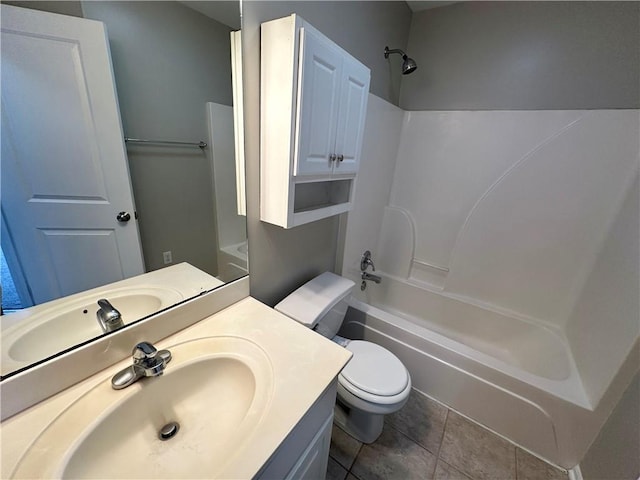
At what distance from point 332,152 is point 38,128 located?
84cm

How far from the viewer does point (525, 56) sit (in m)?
1.57

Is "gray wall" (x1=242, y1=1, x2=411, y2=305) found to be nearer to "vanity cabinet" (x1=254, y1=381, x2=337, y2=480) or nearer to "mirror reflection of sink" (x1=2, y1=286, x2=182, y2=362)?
"mirror reflection of sink" (x1=2, y1=286, x2=182, y2=362)

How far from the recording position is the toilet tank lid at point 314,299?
1143mm

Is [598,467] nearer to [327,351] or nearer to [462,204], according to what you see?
[327,351]

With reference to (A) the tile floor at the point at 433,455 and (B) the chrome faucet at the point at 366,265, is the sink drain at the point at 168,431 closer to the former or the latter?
(A) the tile floor at the point at 433,455

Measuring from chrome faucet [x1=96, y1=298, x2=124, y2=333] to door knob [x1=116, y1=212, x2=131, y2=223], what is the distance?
0.23 m

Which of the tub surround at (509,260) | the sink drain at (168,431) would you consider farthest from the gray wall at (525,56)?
the sink drain at (168,431)

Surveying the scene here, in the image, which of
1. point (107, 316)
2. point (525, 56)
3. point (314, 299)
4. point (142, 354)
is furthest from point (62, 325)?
point (525, 56)

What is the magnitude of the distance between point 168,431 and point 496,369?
1.50 metres

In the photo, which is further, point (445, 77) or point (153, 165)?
point (445, 77)

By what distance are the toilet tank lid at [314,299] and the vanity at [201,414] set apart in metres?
0.21

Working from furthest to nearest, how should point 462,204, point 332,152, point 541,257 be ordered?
1. point 462,204
2. point 541,257
3. point 332,152

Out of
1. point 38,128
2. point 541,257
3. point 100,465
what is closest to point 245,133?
point 38,128

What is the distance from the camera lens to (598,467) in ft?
3.56
